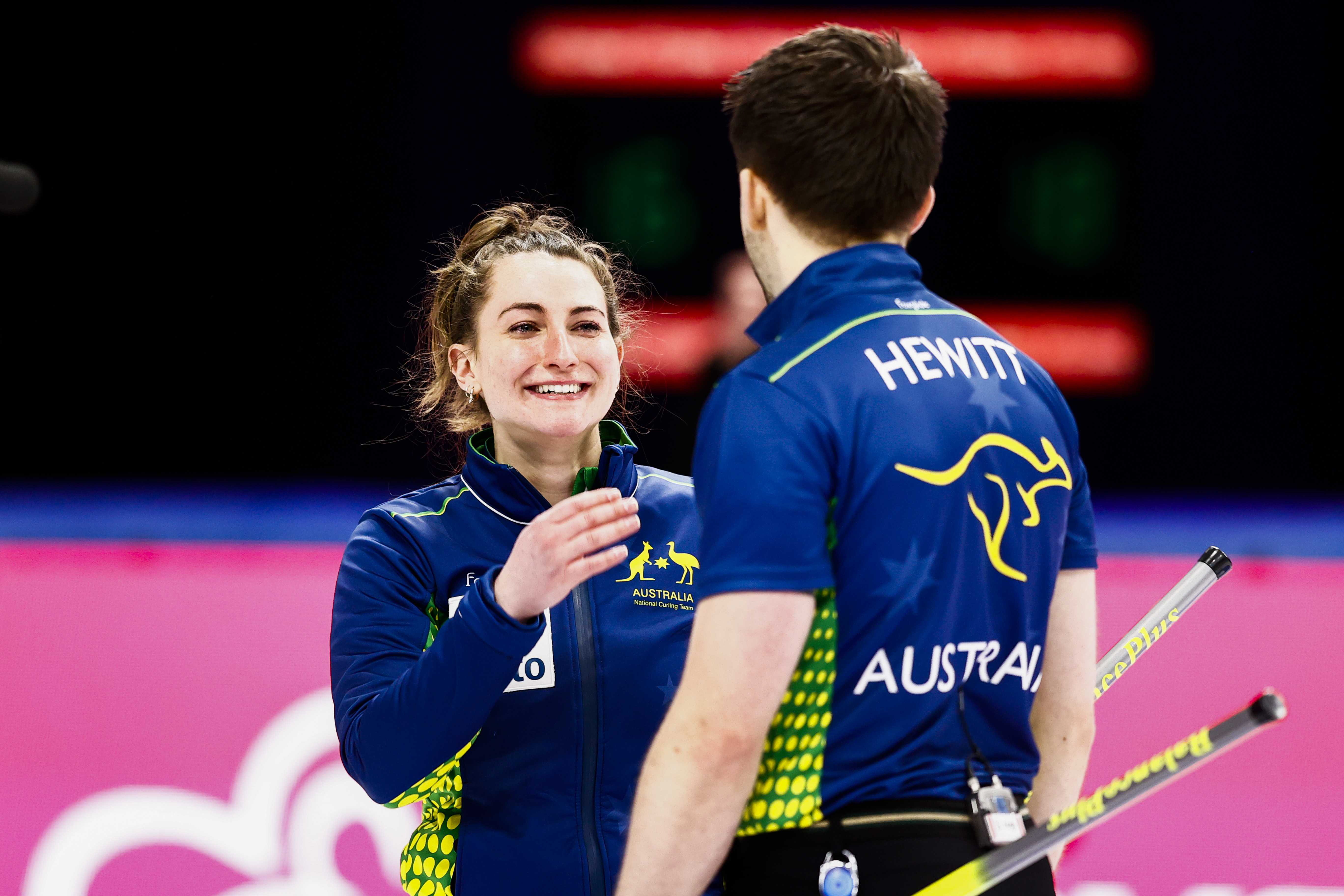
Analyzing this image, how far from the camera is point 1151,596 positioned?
4172 millimetres

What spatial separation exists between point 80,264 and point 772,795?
637 cm

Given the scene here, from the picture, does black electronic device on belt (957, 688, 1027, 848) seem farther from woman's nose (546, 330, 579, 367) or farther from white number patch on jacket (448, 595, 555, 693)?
woman's nose (546, 330, 579, 367)

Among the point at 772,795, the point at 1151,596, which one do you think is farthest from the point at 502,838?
the point at 1151,596

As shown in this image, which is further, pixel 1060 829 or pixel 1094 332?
pixel 1094 332

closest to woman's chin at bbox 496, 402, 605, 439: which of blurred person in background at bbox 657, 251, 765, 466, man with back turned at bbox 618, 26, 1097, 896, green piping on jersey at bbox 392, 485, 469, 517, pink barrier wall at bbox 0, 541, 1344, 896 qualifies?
green piping on jersey at bbox 392, 485, 469, 517

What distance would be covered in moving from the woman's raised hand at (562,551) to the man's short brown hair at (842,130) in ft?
1.51

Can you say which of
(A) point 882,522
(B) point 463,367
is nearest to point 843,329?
(A) point 882,522

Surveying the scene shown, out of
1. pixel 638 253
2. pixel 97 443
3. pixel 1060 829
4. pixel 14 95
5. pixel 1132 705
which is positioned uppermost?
pixel 14 95

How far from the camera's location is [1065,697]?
1884 millimetres

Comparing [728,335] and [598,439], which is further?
[728,335]

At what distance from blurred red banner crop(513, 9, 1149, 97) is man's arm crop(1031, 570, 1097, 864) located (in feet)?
16.5

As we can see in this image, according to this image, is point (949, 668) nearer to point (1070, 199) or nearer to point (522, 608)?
point (522, 608)

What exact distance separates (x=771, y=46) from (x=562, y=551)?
5131 mm

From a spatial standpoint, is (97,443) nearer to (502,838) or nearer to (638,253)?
(638,253)
